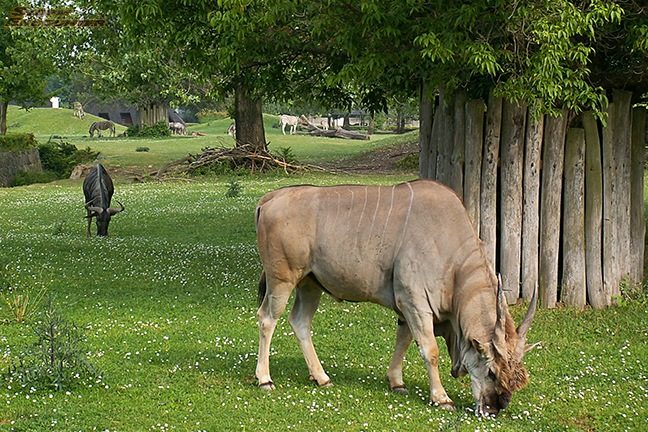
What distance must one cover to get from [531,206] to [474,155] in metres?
0.97

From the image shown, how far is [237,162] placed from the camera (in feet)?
111

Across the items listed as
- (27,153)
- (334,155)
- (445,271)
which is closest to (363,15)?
(445,271)

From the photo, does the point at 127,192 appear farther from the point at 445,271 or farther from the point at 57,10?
the point at 445,271

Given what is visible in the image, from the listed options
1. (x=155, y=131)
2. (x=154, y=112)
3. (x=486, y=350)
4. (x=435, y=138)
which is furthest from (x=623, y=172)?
(x=154, y=112)

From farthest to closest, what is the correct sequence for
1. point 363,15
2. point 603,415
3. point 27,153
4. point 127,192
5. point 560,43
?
point 27,153, point 127,192, point 363,15, point 560,43, point 603,415

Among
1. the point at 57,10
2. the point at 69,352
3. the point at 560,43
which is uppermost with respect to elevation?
the point at 57,10

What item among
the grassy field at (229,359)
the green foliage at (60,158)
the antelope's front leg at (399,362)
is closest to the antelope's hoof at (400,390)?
the antelope's front leg at (399,362)

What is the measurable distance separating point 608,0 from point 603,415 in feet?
15.4

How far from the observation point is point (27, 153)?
37312 mm

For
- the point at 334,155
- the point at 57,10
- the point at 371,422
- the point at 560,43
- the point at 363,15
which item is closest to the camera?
the point at 371,422

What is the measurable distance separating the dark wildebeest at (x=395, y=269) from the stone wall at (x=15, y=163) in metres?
28.9

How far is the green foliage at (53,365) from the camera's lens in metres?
8.09

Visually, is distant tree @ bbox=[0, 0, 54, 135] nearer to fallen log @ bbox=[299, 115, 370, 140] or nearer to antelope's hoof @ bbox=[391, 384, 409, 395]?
antelope's hoof @ bbox=[391, 384, 409, 395]

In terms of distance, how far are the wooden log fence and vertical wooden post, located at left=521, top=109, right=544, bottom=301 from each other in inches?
0.5
